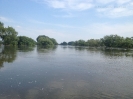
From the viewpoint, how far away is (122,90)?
10688mm

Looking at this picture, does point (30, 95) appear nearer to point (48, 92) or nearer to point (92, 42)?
point (48, 92)

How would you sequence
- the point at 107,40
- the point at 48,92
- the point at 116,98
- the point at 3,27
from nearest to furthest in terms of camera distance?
1. the point at 116,98
2. the point at 48,92
3. the point at 3,27
4. the point at 107,40

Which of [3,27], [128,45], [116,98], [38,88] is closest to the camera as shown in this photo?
[116,98]

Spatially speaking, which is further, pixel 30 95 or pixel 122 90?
pixel 122 90

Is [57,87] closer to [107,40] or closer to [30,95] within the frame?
[30,95]

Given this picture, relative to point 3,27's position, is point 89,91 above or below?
below

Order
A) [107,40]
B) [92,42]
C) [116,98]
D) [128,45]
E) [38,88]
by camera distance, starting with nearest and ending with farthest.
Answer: [116,98] → [38,88] → [128,45] → [107,40] → [92,42]

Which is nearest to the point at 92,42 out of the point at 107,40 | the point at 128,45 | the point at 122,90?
the point at 107,40

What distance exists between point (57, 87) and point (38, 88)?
146 cm

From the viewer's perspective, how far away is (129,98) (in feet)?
29.9

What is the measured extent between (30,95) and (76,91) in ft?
10.7

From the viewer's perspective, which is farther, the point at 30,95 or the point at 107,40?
the point at 107,40

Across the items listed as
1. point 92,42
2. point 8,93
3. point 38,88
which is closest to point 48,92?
point 38,88

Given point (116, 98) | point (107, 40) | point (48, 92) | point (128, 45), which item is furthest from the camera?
point (107, 40)
